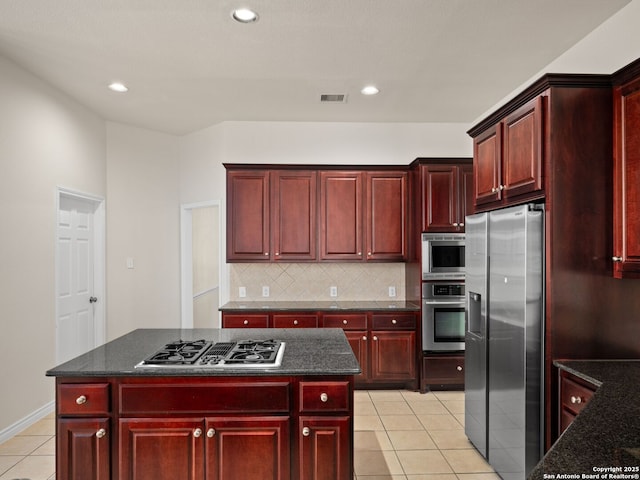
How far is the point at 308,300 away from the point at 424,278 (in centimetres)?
138

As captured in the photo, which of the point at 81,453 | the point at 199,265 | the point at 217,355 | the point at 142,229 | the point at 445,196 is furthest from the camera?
the point at 199,265

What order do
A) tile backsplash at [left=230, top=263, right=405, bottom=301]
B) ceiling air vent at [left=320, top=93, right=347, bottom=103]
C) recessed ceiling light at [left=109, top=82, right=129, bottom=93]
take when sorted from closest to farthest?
recessed ceiling light at [left=109, top=82, right=129, bottom=93] < ceiling air vent at [left=320, top=93, right=347, bottom=103] < tile backsplash at [left=230, top=263, right=405, bottom=301]

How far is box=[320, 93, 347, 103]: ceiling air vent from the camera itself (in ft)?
13.2

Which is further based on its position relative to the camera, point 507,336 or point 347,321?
point 347,321

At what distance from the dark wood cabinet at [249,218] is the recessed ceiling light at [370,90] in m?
1.38

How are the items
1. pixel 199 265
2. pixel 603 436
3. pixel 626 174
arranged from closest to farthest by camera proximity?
pixel 603 436
pixel 626 174
pixel 199 265

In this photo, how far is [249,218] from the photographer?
453cm

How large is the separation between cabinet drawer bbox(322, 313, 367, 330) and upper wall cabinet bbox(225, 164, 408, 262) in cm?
65

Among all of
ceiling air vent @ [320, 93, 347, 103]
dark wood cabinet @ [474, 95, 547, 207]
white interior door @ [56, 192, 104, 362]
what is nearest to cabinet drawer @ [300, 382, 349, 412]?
dark wood cabinet @ [474, 95, 547, 207]

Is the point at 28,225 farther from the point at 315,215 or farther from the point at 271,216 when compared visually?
the point at 315,215

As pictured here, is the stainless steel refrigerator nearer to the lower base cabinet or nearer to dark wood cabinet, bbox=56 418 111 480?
the lower base cabinet

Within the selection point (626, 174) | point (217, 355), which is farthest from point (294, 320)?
point (626, 174)

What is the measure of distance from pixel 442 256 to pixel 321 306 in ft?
4.59

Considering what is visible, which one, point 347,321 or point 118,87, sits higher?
point 118,87
